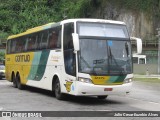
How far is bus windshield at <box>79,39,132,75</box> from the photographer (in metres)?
16.0

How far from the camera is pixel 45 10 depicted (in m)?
85.8

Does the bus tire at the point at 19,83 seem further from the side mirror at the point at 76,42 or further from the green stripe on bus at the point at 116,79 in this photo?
the side mirror at the point at 76,42

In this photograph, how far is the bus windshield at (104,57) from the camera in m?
16.0

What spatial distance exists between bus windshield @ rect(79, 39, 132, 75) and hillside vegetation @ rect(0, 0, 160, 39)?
182 feet

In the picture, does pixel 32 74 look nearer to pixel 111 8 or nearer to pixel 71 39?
pixel 71 39

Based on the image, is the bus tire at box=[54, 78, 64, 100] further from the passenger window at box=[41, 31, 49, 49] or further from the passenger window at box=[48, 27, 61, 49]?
the passenger window at box=[41, 31, 49, 49]

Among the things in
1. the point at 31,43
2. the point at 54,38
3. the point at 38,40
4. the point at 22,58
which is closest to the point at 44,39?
the point at 38,40

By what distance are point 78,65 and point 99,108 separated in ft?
6.64

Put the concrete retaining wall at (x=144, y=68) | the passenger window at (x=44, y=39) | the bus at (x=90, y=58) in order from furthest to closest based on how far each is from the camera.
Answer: the concrete retaining wall at (x=144, y=68), the passenger window at (x=44, y=39), the bus at (x=90, y=58)

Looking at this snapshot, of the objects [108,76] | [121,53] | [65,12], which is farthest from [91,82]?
[65,12]

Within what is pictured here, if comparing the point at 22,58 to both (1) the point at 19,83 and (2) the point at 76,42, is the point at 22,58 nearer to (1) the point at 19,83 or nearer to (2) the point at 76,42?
(1) the point at 19,83

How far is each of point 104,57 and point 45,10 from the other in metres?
70.8

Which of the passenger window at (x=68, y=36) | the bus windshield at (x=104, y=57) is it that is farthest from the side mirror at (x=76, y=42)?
the passenger window at (x=68, y=36)

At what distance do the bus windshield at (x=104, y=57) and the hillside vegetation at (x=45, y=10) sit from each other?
55477mm
